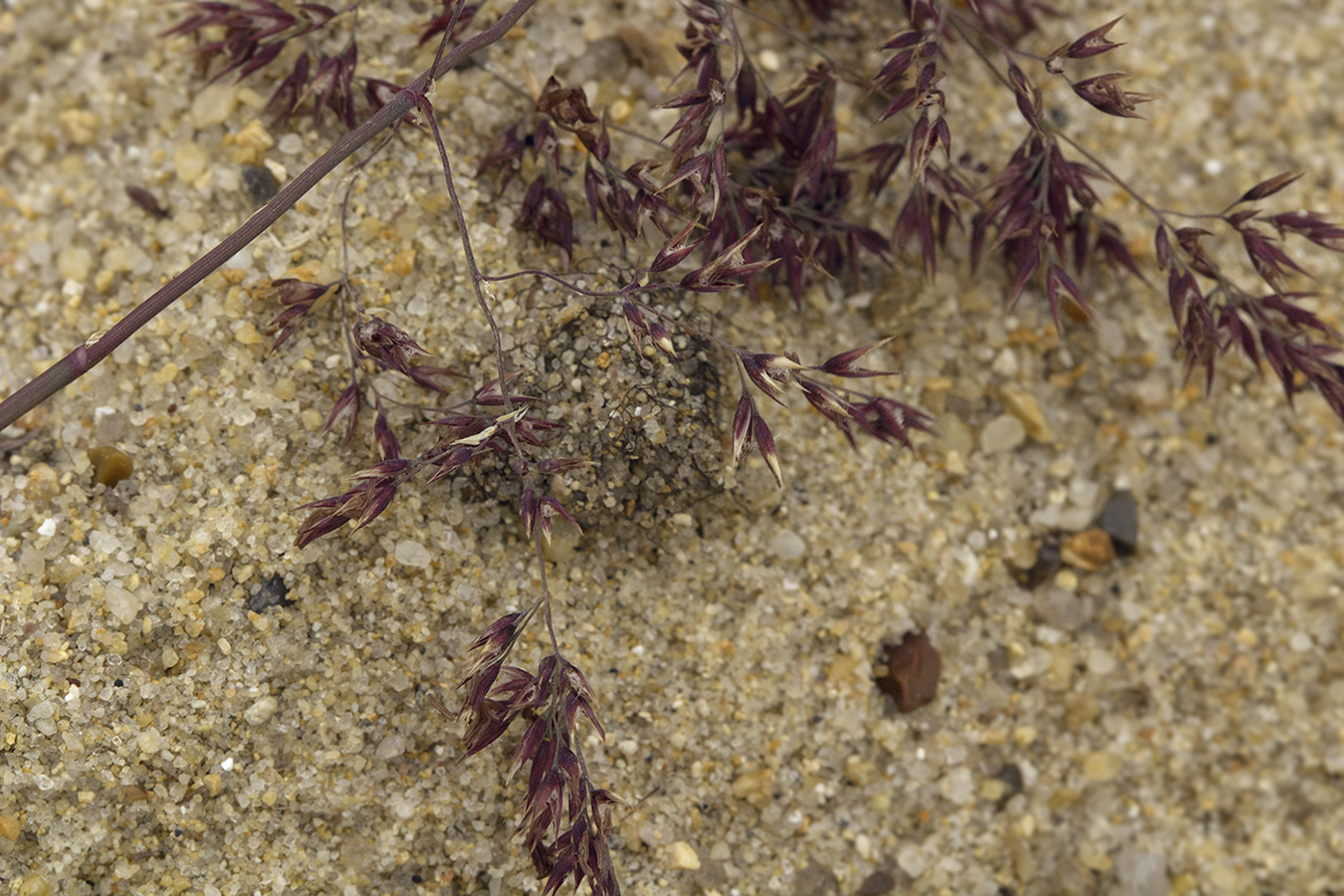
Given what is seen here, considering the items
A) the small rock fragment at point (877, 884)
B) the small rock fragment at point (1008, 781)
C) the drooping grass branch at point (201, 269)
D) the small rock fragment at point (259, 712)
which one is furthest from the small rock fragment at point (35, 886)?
the small rock fragment at point (1008, 781)

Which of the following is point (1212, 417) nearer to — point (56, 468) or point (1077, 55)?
point (1077, 55)

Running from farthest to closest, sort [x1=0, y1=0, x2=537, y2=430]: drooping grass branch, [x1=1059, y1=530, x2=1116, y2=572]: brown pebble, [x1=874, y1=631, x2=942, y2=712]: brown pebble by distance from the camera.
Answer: [x1=1059, y1=530, x2=1116, y2=572]: brown pebble, [x1=874, y1=631, x2=942, y2=712]: brown pebble, [x1=0, y1=0, x2=537, y2=430]: drooping grass branch

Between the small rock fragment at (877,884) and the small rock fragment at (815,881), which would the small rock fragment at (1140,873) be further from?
the small rock fragment at (815,881)

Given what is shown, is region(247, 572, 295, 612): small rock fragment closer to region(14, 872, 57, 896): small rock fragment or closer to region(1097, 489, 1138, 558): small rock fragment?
region(14, 872, 57, 896): small rock fragment

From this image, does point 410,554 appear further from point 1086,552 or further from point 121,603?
point 1086,552

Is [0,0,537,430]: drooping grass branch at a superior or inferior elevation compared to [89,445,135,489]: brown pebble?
superior

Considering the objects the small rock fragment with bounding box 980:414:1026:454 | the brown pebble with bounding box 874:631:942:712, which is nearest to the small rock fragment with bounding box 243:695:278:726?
the brown pebble with bounding box 874:631:942:712
